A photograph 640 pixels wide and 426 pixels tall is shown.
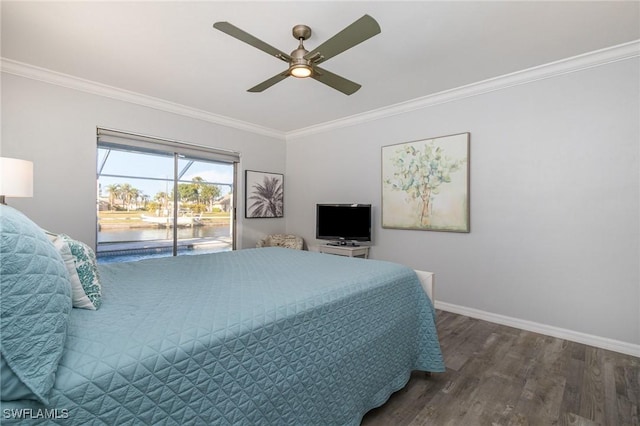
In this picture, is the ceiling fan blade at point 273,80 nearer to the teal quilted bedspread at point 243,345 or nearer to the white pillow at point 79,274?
the teal quilted bedspread at point 243,345

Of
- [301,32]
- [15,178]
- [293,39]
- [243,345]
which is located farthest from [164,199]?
[243,345]

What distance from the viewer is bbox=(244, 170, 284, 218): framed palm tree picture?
4.88 m

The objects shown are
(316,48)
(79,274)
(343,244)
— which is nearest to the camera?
(79,274)

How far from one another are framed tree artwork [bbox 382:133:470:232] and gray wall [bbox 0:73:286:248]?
2.96m

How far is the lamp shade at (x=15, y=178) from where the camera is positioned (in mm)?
2215

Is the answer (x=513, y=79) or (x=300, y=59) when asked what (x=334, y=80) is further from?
(x=513, y=79)

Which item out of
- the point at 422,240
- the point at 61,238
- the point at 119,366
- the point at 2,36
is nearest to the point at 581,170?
the point at 422,240

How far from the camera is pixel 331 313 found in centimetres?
156

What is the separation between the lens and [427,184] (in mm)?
3672

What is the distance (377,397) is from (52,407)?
5.05 ft

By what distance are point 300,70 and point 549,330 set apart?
126 inches

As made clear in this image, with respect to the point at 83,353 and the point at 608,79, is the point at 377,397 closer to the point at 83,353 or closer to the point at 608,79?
the point at 83,353

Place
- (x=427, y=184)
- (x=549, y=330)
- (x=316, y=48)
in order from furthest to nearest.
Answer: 1. (x=427, y=184)
2. (x=549, y=330)
3. (x=316, y=48)

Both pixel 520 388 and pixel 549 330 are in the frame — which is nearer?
pixel 520 388
